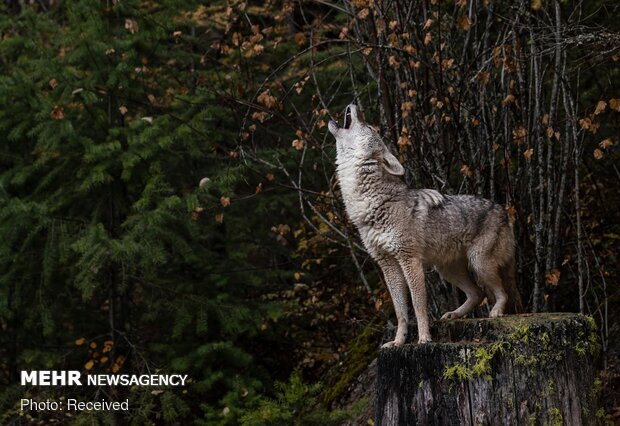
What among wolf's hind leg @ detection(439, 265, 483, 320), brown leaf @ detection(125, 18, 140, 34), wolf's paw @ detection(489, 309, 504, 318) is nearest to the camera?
wolf's paw @ detection(489, 309, 504, 318)

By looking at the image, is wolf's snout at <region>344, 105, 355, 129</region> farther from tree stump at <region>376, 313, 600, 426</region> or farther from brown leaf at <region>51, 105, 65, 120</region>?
brown leaf at <region>51, 105, 65, 120</region>

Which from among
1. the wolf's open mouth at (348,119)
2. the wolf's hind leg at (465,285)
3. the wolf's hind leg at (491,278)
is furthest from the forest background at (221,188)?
the wolf's open mouth at (348,119)

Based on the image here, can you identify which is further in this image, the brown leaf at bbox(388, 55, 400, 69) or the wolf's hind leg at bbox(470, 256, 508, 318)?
the brown leaf at bbox(388, 55, 400, 69)

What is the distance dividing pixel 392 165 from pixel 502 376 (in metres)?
1.48

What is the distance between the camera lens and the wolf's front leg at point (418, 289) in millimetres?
4535

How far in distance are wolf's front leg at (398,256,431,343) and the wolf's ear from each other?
1.84 ft

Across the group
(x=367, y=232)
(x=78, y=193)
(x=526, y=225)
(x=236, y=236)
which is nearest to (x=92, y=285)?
(x=78, y=193)

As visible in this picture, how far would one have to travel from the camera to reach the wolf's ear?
473cm

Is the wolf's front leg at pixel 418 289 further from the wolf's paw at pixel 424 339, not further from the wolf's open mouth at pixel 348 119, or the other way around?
the wolf's open mouth at pixel 348 119

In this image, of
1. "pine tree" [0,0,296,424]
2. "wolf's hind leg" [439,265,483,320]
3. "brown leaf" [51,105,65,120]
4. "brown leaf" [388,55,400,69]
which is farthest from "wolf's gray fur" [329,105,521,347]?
"brown leaf" [51,105,65,120]

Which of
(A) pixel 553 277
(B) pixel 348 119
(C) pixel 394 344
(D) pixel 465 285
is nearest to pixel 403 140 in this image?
(B) pixel 348 119

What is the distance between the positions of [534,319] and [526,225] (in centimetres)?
215

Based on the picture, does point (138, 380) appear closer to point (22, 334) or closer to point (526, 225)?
point (22, 334)

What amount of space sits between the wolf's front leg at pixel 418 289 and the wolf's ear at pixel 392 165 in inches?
22.1
